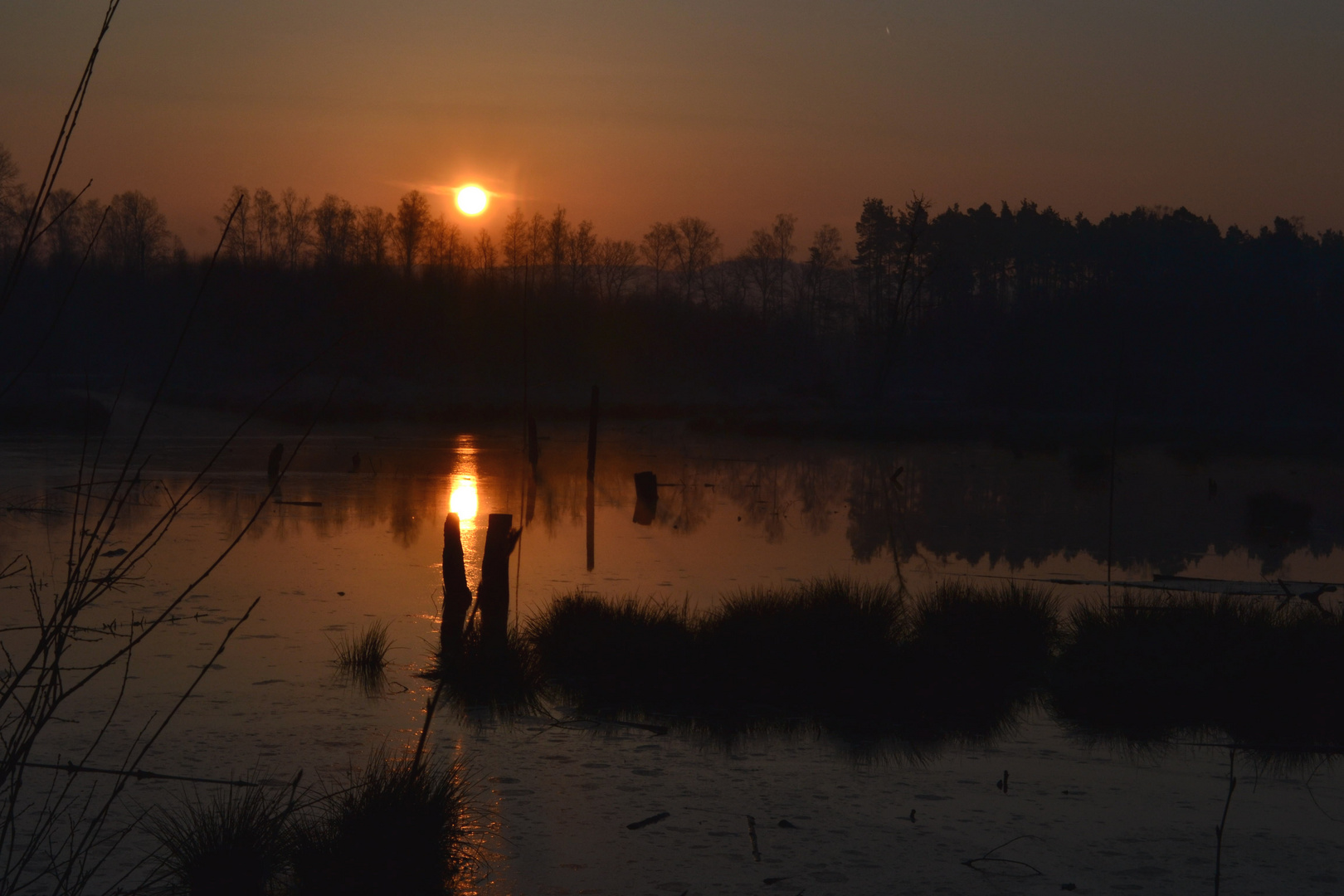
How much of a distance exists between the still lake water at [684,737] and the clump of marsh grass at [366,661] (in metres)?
0.16

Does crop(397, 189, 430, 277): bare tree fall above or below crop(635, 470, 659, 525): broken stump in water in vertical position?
above

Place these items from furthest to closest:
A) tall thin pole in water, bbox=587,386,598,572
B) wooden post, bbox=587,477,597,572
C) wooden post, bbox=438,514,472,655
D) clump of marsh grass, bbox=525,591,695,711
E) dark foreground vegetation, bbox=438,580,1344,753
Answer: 1. tall thin pole in water, bbox=587,386,598,572
2. wooden post, bbox=587,477,597,572
3. wooden post, bbox=438,514,472,655
4. clump of marsh grass, bbox=525,591,695,711
5. dark foreground vegetation, bbox=438,580,1344,753

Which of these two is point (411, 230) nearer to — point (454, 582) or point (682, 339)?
point (682, 339)

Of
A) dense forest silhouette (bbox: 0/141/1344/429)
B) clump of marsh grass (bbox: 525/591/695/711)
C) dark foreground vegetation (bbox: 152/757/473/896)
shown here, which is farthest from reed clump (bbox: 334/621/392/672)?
dense forest silhouette (bbox: 0/141/1344/429)

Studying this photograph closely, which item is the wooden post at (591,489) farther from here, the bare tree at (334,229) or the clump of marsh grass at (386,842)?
the bare tree at (334,229)

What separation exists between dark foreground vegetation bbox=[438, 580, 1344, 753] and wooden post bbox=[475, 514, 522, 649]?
1.00ft

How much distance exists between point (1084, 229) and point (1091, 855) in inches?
3871

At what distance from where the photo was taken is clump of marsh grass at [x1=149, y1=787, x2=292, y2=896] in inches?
157

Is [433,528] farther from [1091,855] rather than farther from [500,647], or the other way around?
[1091,855]

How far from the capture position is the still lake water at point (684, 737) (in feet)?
16.6

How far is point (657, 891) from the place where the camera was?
4586mm

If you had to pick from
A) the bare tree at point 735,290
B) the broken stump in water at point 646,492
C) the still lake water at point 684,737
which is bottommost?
the still lake water at point 684,737

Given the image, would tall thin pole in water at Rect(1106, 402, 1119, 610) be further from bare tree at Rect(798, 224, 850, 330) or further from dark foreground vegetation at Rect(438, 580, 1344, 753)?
bare tree at Rect(798, 224, 850, 330)

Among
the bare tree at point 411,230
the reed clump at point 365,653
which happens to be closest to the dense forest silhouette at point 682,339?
the bare tree at point 411,230
